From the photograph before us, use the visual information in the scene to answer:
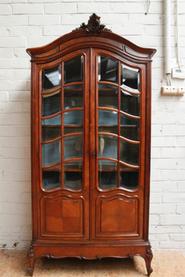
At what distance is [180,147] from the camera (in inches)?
82.4

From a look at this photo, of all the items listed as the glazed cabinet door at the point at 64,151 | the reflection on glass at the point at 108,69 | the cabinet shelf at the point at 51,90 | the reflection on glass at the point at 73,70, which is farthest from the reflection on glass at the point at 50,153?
the reflection on glass at the point at 108,69

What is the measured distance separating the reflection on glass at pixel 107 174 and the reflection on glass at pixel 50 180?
12.4 inches

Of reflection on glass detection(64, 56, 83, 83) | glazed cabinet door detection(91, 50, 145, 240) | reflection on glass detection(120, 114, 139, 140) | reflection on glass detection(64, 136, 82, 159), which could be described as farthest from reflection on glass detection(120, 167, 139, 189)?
reflection on glass detection(64, 56, 83, 83)

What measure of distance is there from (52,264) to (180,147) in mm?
1444

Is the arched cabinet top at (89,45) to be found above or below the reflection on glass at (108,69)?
above

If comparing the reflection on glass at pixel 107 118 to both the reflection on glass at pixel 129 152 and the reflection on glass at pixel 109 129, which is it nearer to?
the reflection on glass at pixel 109 129

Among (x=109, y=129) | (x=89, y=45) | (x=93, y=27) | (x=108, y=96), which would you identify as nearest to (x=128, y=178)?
(x=109, y=129)

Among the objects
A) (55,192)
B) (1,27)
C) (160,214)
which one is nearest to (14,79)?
(1,27)

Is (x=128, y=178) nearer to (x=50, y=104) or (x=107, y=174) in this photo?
(x=107, y=174)

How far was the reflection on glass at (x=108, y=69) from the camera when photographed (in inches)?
66.8

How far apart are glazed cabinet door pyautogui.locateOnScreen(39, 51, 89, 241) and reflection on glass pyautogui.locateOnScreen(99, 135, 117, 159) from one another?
0.11m

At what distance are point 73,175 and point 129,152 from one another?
0.44 meters

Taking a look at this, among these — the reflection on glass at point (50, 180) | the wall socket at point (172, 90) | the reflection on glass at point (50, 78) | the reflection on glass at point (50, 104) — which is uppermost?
the reflection on glass at point (50, 78)

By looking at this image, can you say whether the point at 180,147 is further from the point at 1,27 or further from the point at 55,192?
the point at 1,27
